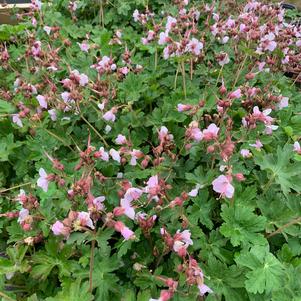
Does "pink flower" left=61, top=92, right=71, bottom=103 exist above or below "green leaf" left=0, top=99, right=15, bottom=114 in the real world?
above

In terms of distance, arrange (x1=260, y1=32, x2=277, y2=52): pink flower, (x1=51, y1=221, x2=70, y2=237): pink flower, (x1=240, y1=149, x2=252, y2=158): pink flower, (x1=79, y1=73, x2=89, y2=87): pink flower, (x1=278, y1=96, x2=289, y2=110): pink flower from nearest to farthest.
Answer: (x1=51, y1=221, x2=70, y2=237): pink flower < (x1=240, y1=149, x2=252, y2=158): pink flower < (x1=79, y1=73, x2=89, y2=87): pink flower < (x1=278, y1=96, x2=289, y2=110): pink flower < (x1=260, y1=32, x2=277, y2=52): pink flower

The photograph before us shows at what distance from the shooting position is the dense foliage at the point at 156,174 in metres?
1.49

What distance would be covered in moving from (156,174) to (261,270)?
57 centimetres

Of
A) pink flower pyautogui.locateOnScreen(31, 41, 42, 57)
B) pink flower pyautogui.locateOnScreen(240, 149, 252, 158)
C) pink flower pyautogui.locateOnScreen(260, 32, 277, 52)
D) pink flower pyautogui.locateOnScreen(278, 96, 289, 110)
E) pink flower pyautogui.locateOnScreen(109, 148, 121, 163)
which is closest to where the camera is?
pink flower pyautogui.locateOnScreen(109, 148, 121, 163)

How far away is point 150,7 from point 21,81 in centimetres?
160

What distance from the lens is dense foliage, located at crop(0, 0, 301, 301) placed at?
1487 mm

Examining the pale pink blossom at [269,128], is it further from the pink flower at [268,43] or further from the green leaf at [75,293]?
the green leaf at [75,293]

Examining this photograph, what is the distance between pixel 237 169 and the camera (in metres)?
1.73

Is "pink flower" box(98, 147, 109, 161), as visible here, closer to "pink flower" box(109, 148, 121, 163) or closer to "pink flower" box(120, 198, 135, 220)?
"pink flower" box(109, 148, 121, 163)

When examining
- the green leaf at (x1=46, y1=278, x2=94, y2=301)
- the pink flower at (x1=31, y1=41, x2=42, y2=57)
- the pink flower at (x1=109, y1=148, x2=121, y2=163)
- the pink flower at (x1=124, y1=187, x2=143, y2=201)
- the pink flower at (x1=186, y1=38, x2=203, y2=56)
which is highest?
the pink flower at (x1=186, y1=38, x2=203, y2=56)

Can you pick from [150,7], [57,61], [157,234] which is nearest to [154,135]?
[157,234]

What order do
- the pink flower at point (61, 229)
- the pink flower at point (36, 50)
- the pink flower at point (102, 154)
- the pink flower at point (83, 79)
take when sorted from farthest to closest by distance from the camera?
the pink flower at point (36, 50)
the pink flower at point (83, 79)
the pink flower at point (102, 154)
the pink flower at point (61, 229)

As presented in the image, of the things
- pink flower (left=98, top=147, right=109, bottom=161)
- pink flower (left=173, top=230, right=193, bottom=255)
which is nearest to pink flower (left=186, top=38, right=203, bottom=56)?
pink flower (left=98, top=147, right=109, bottom=161)

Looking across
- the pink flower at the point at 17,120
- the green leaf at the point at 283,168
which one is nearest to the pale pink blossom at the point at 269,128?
the green leaf at the point at 283,168
